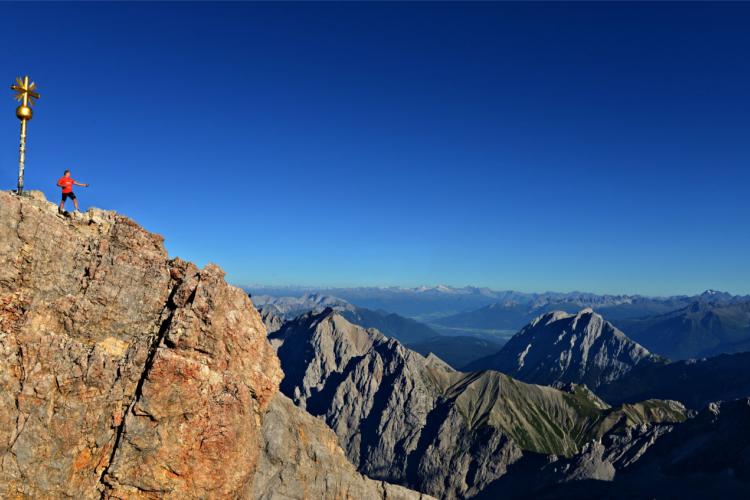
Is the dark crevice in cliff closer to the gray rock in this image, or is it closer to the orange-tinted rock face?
the orange-tinted rock face

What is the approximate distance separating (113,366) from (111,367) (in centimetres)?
13

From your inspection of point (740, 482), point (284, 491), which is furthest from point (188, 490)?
point (740, 482)

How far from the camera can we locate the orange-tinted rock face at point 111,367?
29.3 metres

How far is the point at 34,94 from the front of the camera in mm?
34312

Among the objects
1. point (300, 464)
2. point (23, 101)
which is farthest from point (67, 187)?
point (300, 464)

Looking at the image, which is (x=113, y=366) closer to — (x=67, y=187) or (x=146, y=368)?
(x=146, y=368)

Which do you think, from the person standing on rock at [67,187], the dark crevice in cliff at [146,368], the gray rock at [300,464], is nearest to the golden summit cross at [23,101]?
the person standing on rock at [67,187]

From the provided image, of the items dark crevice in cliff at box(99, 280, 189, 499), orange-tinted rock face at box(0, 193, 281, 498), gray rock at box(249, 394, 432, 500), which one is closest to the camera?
orange-tinted rock face at box(0, 193, 281, 498)

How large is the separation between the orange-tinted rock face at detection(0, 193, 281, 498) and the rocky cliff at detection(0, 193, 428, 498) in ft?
0.23

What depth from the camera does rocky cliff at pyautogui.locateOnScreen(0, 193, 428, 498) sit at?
96.3ft

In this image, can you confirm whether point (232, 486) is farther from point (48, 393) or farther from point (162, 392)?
point (48, 393)

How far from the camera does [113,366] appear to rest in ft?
105

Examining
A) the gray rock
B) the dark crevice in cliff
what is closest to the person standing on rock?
the dark crevice in cliff

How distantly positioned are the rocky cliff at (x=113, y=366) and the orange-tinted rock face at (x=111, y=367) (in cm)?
7
